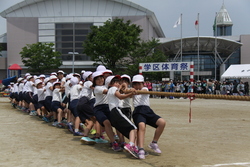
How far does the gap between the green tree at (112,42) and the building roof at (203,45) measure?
7.99m

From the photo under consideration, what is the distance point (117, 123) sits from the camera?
6250 millimetres

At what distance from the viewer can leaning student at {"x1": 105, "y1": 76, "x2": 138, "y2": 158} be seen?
5954 millimetres

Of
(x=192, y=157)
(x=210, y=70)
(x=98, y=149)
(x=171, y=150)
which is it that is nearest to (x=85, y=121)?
(x=98, y=149)

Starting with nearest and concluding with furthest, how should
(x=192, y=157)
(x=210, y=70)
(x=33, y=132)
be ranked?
(x=192, y=157) < (x=33, y=132) < (x=210, y=70)

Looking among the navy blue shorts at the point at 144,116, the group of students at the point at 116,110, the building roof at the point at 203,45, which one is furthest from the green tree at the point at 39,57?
the navy blue shorts at the point at 144,116

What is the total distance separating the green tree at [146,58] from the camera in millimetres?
37984

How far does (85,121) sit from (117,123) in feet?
5.55

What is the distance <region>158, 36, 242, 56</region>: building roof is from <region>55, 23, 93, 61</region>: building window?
1299 cm

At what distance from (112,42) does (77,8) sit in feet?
55.7

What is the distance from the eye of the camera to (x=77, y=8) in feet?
164

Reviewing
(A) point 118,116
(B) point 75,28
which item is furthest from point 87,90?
(B) point 75,28

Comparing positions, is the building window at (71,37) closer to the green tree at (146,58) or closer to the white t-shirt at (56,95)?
the green tree at (146,58)

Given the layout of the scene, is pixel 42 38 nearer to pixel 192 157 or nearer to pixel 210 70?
pixel 210 70

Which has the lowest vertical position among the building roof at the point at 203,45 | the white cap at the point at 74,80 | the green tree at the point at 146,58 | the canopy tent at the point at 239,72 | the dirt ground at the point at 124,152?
the dirt ground at the point at 124,152
